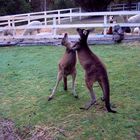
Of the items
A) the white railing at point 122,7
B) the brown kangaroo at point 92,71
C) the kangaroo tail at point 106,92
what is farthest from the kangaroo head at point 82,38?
the white railing at point 122,7

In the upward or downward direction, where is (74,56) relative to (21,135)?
upward

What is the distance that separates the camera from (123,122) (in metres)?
4.68

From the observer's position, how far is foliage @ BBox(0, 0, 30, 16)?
25.7 metres

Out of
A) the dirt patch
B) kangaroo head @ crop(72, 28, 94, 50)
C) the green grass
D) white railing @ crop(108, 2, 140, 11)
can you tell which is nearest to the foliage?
white railing @ crop(108, 2, 140, 11)

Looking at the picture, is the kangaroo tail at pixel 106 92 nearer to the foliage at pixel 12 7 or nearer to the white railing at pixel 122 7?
the foliage at pixel 12 7

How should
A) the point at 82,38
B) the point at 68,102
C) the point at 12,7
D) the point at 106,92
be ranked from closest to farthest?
1. the point at 106,92
2. the point at 82,38
3. the point at 68,102
4. the point at 12,7

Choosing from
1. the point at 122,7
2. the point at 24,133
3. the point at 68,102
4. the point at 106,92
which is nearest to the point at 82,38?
the point at 106,92

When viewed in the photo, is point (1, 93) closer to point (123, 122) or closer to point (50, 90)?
point (50, 90)

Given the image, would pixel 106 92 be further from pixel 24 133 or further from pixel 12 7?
pixel 12 7

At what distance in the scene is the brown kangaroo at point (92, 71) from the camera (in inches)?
193

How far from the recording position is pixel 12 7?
26641mm

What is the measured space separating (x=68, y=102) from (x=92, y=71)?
2.78 ft

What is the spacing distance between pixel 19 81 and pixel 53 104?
1.72 meters

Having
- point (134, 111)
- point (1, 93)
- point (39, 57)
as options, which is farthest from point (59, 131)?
point (39, 57)
